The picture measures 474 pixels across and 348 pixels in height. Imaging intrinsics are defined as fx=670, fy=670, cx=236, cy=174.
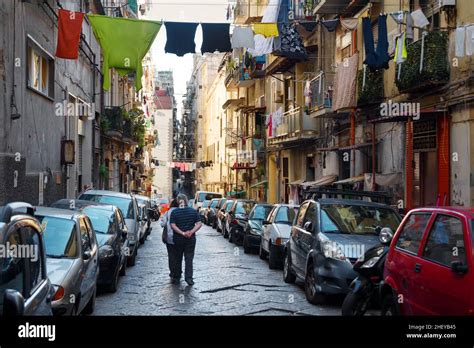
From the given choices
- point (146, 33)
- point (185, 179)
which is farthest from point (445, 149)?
point (185, 179)

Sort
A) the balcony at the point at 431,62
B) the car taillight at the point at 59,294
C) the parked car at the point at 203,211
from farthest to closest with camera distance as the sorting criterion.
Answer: the parked car at the point at 203,211
the balcony at the point at 431,62
the car taillight at the point at 59,294

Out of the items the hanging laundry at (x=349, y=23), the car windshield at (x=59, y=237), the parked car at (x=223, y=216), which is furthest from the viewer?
the parked car at (x=223, y=216)

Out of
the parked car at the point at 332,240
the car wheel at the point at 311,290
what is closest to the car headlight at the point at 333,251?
the parked car at the point at 332,240

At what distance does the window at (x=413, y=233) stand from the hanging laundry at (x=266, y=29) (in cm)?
1120

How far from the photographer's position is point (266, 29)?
1770cm

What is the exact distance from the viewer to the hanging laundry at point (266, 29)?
1766 centimetres

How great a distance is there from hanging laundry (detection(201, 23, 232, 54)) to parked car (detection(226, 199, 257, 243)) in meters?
6.87

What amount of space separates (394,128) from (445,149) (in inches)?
136

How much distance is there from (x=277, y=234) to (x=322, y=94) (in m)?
9.73

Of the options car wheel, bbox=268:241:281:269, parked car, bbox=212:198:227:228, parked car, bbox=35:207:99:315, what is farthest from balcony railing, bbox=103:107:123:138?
parked car, bbox=35:207:99:315

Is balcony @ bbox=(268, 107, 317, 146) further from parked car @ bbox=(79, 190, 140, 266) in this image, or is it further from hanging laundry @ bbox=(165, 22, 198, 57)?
hanging laundry @ bbox=(165, 22, 198, 57)

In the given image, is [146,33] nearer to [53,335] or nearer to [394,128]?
[394,128]

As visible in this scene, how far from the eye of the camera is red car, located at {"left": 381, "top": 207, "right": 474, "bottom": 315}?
5539 mm

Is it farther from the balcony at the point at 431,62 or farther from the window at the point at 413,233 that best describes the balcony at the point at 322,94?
the window at the point at 413,233
